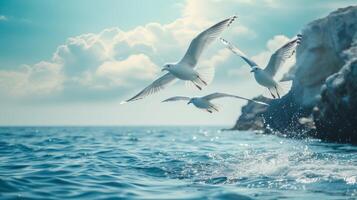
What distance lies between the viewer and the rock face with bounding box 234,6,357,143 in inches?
1092

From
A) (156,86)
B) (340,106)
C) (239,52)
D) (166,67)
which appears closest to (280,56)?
(239,52)

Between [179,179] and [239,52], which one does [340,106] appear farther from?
[179,179]

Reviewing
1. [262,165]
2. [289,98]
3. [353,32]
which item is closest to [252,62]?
[262,165]

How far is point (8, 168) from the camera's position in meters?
13.4

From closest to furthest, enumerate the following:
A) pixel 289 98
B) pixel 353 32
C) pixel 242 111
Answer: pixel 353 32 → pixel 289 98 → pixel 242 111

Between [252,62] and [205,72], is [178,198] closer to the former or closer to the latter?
[205,72]

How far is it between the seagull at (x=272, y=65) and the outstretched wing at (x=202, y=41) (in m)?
1.73

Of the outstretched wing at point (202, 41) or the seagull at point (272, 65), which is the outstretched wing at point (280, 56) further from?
the outstretched wing at point (202, 41)

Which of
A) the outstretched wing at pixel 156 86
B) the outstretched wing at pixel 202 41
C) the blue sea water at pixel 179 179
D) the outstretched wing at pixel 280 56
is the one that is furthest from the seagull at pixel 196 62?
the blue sea water at pixel 179 179

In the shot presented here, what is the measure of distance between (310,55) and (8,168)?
35139 mm

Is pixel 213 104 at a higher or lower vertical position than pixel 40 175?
higher

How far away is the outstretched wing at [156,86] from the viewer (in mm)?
15009

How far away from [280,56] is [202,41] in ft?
10.0

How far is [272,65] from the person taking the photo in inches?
582
